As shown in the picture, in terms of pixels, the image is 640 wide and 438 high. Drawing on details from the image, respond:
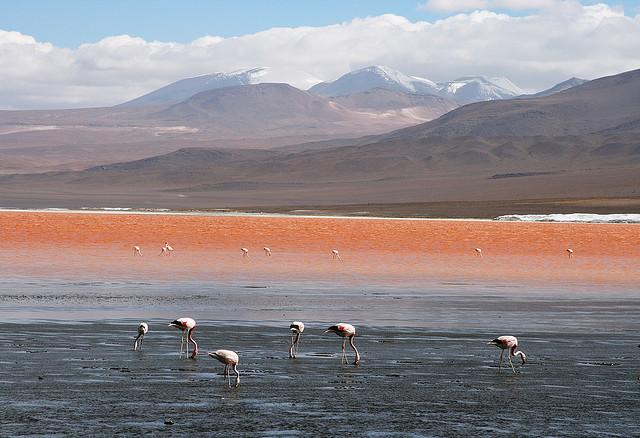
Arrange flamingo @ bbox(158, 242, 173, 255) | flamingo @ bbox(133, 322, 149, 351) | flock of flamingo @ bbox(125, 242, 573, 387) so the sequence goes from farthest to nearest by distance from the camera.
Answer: flamingo @ bbox(158, 242, 173, 255)
flamingo @ bbox(133, 322, 149, 351)
flock of flamingo @ bbox(125, 242, 573, 387)

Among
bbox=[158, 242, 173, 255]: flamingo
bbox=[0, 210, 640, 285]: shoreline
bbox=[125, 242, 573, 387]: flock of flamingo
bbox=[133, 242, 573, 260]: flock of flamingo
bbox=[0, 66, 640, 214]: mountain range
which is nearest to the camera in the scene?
bbox=[125, 242, 573, 387]: flock of flamingo

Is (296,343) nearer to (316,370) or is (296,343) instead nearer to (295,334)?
(295,334)

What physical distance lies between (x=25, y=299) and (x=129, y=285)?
440 centimetres

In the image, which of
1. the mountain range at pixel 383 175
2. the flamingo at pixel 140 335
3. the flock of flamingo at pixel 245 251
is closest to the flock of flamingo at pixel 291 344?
the flamingo at pixel 140 335

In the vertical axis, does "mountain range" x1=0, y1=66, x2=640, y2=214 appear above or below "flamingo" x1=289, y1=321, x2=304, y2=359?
above

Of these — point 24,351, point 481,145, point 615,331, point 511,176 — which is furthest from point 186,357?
point 481,145

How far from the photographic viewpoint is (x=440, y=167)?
15238 cm

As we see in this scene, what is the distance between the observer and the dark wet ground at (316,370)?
12094 mm

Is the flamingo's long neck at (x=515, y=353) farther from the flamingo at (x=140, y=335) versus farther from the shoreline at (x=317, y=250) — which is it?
the shoreline at (x=317, y=250)

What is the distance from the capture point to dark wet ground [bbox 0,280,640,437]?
12094 millimetres

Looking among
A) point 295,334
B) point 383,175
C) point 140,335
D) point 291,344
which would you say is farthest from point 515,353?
point 383,175

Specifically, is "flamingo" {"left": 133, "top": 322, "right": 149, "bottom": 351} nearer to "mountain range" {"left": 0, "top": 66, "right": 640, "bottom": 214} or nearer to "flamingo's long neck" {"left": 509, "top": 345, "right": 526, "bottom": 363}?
"flamingo's long neck" {"left": 509, "top": 345, "right": 526, "bottom": 363}

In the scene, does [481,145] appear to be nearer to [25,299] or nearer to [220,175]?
[220,175]

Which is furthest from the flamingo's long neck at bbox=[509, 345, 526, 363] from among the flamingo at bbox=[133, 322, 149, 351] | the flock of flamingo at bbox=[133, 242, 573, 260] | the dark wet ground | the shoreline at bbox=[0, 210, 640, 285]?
the flock of flamingo at bbox=[133, 242, 573, 260]
